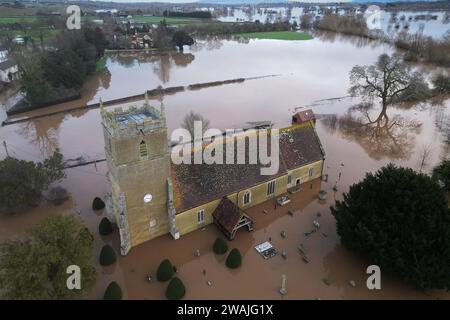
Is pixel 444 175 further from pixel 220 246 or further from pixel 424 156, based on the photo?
pixel 220 246

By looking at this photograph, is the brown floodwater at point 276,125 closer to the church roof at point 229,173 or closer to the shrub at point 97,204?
the shrub at point 97,204

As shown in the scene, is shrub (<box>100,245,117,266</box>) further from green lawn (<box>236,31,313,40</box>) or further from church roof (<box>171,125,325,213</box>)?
green lawn (<box>236,31,313,40</box>)

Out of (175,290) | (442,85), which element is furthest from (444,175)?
(442,85)

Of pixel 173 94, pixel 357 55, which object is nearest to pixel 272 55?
pixel 357 55

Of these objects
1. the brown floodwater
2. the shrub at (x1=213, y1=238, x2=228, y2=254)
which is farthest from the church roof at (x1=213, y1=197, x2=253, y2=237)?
the shrub at (x1=213, y1=238, x2=228, y2=254)

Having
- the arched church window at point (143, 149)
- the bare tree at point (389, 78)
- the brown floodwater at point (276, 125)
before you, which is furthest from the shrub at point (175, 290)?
the bare tree at point (389, 78)
